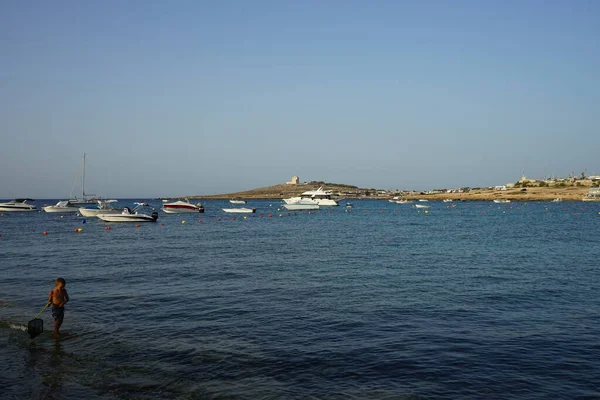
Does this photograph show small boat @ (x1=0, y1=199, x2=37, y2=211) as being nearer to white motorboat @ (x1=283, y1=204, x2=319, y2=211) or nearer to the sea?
white motorboat @ (x1=283, y1=204, x2=319, y2=211)

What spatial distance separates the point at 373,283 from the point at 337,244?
69.3 feet

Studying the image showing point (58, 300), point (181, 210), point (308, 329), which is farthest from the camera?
point (181, 210)

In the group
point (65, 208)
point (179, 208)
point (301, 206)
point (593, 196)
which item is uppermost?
point (593, 196)

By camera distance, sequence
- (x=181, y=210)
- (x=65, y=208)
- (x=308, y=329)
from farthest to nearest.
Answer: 1. (x=65, y=208)
2. (x=181, y=210)
3. (x=308, y=329)

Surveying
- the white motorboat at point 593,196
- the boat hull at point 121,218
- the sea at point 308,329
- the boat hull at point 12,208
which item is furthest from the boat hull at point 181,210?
the white motorboat at point 593,196

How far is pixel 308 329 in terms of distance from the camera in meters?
17.6

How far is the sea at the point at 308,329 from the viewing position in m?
12.7

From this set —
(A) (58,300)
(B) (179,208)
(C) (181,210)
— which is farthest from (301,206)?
(A) (58,300)

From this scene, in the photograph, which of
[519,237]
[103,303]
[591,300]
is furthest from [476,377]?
[519,237]

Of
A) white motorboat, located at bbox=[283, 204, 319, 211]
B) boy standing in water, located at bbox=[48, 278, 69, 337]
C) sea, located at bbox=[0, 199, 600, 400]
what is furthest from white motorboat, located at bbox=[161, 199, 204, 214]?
boy standing in water, located at bbox=[48, 278, 69, 337]

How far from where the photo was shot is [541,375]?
13172 mm

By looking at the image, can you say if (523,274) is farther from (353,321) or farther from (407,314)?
(353,321)

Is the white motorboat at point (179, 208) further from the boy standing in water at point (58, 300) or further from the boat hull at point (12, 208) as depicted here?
the boy standing in water at point (58, 300)

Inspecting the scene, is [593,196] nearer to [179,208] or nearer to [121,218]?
[179,208]
